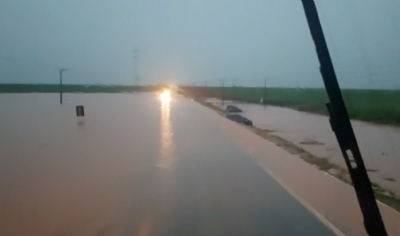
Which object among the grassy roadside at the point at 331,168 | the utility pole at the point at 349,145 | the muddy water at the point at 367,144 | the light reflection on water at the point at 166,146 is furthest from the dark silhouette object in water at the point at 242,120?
the utility pole at the point at 349,145

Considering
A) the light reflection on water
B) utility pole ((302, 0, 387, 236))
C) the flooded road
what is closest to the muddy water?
the flooded road

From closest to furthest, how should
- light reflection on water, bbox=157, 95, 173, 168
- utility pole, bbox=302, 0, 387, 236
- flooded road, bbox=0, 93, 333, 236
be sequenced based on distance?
utility pole, bbox=302, 0, 387, 236 → flooded road, bbox=0, 93, 333, 236 → light reflection on water, bbox=157, 95, 173, 168

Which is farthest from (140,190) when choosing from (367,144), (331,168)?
(367,144)

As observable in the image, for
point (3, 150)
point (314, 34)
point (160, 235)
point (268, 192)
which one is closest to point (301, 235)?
point (160, 235)

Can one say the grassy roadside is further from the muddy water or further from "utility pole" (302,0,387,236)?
"utility pole" (302,0,387,236)

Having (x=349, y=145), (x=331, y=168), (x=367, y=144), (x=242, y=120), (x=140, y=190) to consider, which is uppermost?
(x=349, y=145)

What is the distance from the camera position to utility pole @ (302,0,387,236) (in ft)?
26.9

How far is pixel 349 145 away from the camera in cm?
820

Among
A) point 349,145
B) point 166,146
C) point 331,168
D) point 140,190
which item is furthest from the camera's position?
point 166,146

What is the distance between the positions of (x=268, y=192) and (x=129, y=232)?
5405 mm

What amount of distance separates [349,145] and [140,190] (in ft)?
24.1

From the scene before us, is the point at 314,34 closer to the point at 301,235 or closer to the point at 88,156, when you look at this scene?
the point at 301,235

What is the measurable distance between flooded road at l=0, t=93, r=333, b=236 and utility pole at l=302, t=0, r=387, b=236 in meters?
1.69

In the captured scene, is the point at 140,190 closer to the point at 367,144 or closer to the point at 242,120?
the point at 367,144
